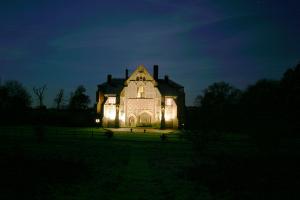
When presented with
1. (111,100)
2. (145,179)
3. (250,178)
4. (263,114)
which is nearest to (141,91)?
(111,100)

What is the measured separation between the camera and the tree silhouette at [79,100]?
8306cm

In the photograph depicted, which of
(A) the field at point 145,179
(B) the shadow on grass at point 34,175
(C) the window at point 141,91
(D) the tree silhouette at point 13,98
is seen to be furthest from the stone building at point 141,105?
(B) the shadow on grass at point 34,175

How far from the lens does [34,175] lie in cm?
1334

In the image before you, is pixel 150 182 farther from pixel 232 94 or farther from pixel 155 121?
pixel 232 94

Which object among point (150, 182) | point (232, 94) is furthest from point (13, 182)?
point (232, 94)

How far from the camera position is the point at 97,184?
12.4 meters

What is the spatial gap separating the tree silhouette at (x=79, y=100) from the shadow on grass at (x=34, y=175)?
66253 mm

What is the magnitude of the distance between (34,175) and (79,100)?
71.4 meters

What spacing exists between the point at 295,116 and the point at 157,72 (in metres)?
38.8

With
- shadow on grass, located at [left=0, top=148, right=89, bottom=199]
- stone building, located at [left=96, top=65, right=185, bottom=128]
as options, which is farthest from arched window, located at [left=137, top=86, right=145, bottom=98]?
shadow on grass, located at [left=0, top=148, right=89, bottom=199]

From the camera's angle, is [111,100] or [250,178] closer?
[250,178]

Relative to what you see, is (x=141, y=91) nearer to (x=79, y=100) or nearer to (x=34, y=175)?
(x=79, y=100)

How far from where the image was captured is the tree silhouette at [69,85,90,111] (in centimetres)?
8306

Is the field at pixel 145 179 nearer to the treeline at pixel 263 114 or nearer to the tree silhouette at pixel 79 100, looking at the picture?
the treeline at pixel 263 114
